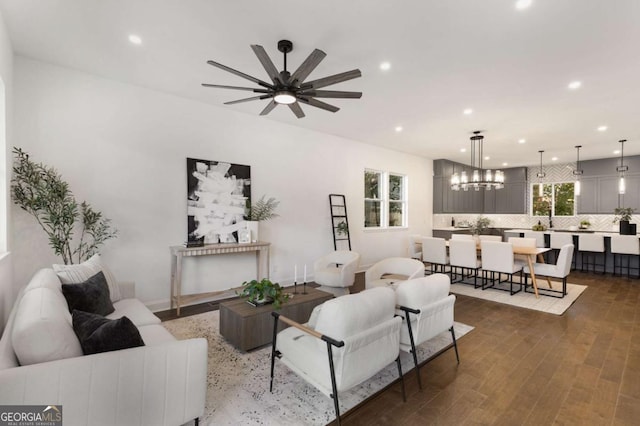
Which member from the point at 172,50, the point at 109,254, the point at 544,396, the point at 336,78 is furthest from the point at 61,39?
the point at 544,396

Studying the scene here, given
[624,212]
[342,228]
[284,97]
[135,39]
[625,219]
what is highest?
[135,39]

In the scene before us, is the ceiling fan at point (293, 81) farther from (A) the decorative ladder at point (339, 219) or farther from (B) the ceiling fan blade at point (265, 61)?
(A) the decorative ladder at point (339, 219)

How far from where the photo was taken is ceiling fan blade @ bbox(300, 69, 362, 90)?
8.65ft

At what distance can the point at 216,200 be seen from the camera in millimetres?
4891

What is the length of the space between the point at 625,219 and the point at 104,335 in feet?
36.1

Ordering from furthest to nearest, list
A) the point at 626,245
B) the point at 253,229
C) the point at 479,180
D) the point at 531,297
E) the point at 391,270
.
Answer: the point at 626,245
the point at 479,180
the point at 531,297
the point at 253,229
the point at 391,270

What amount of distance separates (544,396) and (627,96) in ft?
14.8

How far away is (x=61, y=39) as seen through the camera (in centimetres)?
312

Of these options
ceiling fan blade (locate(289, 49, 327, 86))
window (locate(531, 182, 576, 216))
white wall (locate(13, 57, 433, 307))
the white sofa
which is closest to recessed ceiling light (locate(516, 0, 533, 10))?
ceiling fan blade (locate(289, 49, 327, 86))

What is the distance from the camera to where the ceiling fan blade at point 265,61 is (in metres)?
2.40

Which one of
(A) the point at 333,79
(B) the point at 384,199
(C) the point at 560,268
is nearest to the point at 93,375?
(A) the point at 333,79

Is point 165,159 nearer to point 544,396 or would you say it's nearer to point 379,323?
point 379,323

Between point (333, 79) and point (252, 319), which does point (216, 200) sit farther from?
point (333, 79)

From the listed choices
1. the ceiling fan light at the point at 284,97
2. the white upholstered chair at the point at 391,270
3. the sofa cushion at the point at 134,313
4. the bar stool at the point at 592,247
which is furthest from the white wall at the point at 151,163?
the bar stool at the point at 592,247
